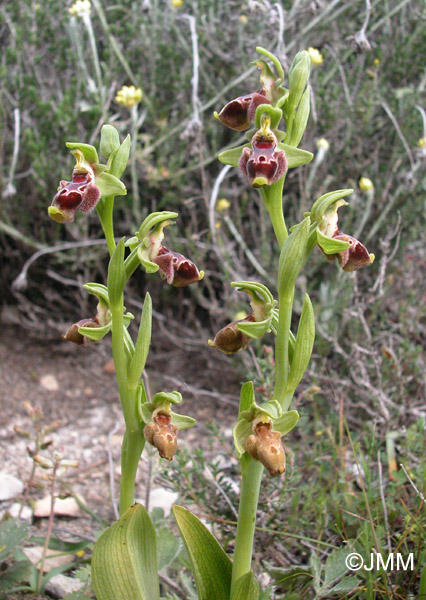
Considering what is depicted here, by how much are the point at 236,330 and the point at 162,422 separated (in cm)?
23

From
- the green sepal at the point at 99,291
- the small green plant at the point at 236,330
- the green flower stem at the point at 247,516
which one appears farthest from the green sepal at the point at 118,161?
the green flower stem at the point at 247,516

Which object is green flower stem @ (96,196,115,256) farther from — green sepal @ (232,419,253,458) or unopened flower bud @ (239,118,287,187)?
green sepal @ (232,419,253,458)

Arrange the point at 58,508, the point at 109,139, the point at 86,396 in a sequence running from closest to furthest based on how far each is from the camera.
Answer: the point at 109,139
the point at 58,508
the point at 86,396

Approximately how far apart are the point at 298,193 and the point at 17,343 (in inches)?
59.5

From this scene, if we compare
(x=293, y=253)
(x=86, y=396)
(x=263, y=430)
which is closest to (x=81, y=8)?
(x=86, y=396)

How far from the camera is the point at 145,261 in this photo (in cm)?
125

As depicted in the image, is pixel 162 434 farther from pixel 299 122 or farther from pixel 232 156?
pixel 299 122

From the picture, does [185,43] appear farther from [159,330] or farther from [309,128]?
[159,330]

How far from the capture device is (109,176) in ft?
4.09

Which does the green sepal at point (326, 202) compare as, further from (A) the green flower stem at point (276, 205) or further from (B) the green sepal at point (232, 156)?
(B) the green sepal at point (232, 156)

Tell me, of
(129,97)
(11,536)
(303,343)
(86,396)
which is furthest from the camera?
(86,396)

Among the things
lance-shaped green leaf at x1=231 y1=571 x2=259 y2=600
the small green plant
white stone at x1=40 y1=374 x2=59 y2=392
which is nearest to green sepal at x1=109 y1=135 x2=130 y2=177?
the small green plant

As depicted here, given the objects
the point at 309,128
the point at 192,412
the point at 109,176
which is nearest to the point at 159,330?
the point at 192,412

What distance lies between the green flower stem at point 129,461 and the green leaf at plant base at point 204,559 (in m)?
0.11
